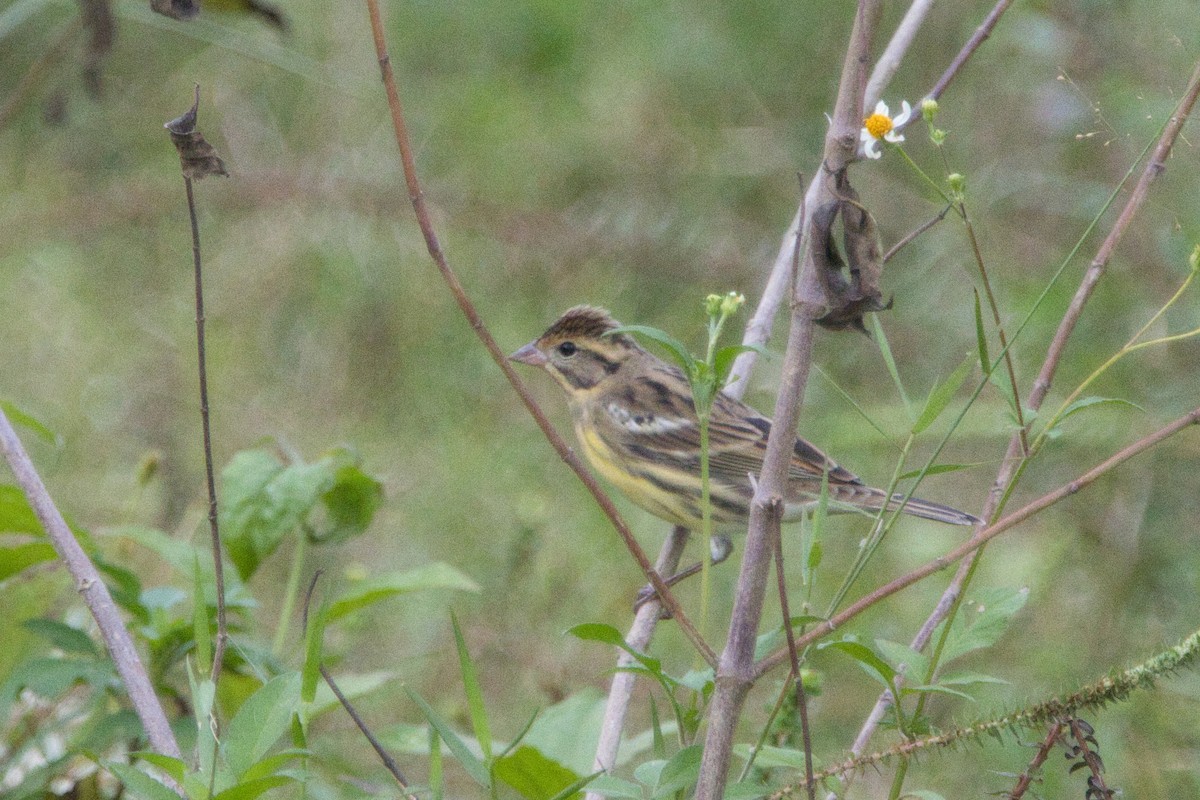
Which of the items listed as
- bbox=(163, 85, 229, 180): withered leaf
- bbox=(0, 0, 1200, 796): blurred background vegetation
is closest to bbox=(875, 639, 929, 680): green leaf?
bbox=(163, 85, 229, 180): withered leaf

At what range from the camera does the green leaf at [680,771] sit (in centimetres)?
180

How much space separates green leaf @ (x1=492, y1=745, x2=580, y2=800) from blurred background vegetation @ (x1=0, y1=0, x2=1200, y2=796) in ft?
6.03

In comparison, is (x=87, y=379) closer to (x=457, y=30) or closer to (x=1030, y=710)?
(x=457, y=30)

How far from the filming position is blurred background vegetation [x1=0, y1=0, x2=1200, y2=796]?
15.0 feet

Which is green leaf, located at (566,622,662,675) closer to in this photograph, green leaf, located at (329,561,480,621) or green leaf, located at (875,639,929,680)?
green leaf, located at (875,639,929,680)

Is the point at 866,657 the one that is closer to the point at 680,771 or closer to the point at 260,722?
the point at 680,771

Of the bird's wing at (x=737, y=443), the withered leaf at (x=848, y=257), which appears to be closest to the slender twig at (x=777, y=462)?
the withered leaf at (x=848, y=257)

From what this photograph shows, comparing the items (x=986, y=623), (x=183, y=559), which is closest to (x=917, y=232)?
(x=986, y=623)

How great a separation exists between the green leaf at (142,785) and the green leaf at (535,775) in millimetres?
723

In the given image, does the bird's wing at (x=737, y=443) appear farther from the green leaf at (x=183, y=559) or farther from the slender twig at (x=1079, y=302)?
the slender twig at (x=1079, y=302)

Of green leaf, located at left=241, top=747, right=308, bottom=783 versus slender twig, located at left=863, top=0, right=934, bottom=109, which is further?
slender twig, located at left=863, top=0, right=934, bottom=109

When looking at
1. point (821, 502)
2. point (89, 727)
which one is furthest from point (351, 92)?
point (821, 502)

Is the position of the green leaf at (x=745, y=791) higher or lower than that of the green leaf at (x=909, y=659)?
lower

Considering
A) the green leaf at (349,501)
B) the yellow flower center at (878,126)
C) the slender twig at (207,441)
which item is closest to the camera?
the slender twig at (207,441)
